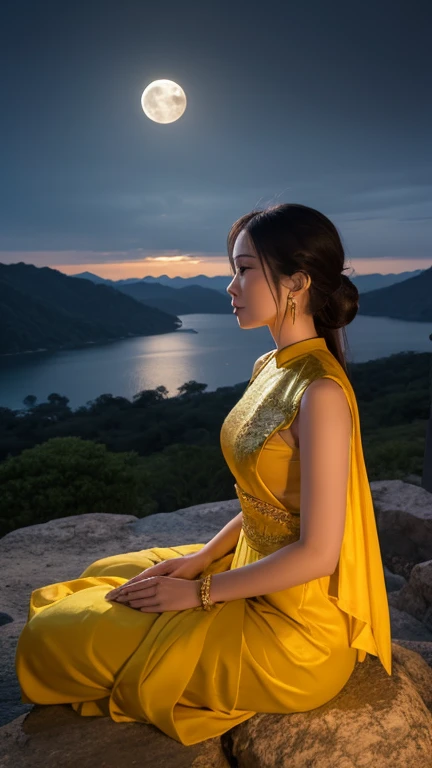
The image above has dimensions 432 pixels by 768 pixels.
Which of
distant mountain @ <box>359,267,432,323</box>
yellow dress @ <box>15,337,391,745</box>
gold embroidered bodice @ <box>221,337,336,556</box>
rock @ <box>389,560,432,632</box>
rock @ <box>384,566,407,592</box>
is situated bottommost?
rock @ <box>384,566,407,592</box>

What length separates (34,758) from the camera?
1.33 metres

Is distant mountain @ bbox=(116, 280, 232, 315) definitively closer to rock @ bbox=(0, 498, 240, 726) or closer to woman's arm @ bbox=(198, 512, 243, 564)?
rock @ bbox=(0, 498, 240, 726)

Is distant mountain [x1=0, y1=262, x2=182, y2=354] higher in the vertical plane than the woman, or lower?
higher

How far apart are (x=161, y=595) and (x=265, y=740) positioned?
380 mm

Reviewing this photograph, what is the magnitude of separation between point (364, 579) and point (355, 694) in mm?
280

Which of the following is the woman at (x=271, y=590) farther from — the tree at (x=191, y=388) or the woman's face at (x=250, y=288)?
the tree at (x=191, y=388)

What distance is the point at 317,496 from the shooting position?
4.15 ft

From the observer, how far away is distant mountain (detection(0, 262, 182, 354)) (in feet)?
38.5

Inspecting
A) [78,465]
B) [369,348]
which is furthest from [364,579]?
[369,348]

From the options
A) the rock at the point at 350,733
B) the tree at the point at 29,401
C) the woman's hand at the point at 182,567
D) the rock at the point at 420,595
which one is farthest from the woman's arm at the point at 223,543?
the tree at the point at 29,401

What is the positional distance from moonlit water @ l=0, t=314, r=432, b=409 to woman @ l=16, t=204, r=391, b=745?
24.2 ft

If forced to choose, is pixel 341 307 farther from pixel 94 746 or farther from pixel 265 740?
pixel 94 746

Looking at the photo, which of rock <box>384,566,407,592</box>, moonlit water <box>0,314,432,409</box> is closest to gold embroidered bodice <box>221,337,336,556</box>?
rock <box>384,566,407,592</box>

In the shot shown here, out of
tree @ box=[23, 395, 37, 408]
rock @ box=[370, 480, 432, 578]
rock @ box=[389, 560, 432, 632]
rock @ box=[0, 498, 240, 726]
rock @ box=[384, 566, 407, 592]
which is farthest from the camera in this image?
tree @ box=[23, 395, 37, 408]
